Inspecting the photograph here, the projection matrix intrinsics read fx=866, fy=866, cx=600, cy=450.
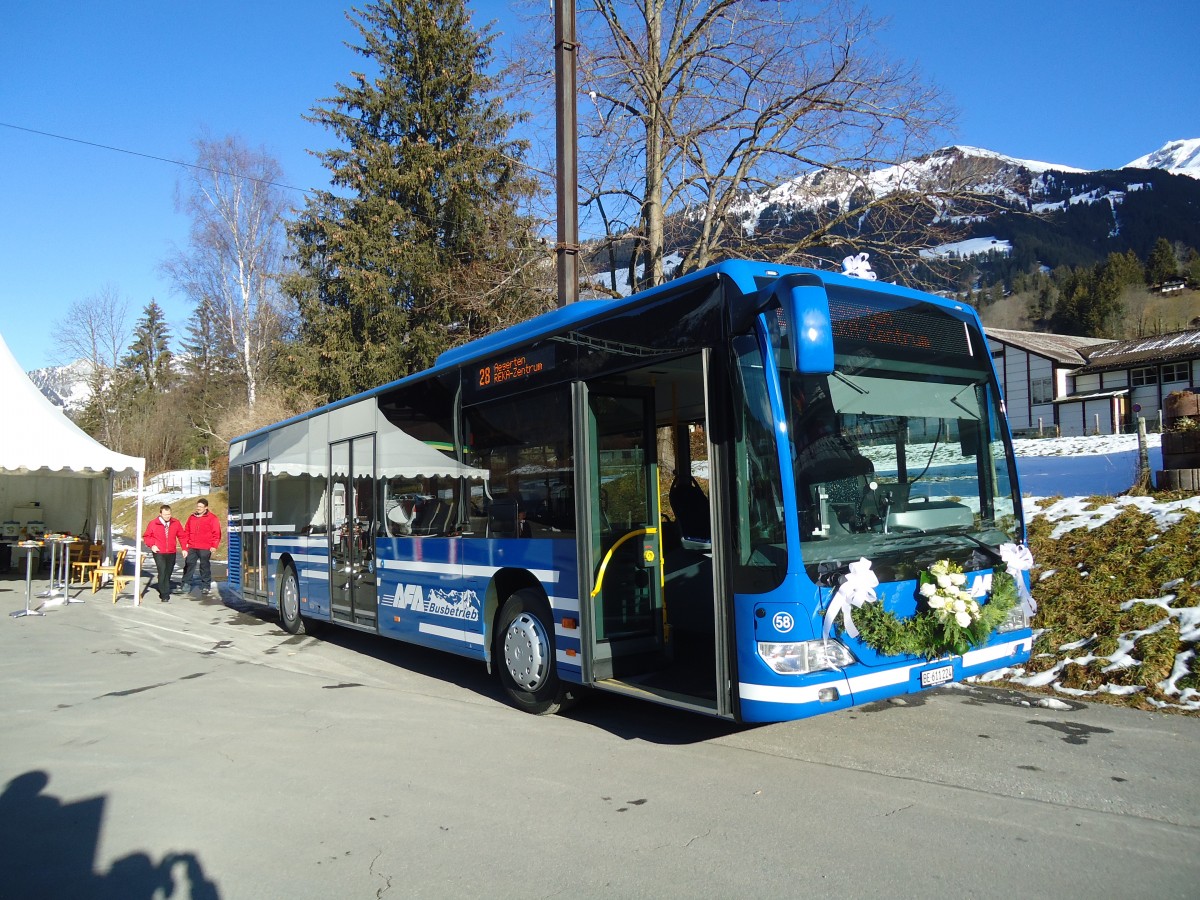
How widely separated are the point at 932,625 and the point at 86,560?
2098cm

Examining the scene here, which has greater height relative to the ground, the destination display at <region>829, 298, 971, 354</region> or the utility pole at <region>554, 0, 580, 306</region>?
the utility pole at <region>554, 0, 580, 306</region>

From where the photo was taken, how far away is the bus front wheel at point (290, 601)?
1191cm

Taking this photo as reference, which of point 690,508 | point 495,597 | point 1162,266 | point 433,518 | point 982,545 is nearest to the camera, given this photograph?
point 982,545

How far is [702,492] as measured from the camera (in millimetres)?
8039

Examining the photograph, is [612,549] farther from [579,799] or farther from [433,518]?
[433,518]

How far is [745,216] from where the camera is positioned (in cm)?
1656

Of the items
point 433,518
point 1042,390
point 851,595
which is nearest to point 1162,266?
point 1042,390

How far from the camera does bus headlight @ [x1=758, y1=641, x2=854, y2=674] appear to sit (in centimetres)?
483

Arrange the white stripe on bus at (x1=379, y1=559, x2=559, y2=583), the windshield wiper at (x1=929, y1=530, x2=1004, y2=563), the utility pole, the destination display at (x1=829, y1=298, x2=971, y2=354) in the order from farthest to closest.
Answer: the utility pole
the white stripe on bus at (x1=379, y1=559, x2=559, y2=583)
the windshield wiper at (x1=929, y1=530, x2=1004, y2=563)
the destination display at (x1=829, y1=298, x2=971, y2=354)

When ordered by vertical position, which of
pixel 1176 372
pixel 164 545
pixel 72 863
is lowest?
pixel 72 863

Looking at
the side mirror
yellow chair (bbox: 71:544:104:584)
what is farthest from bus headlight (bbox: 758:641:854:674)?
yellow chair (bbox: 71:544:104:584)

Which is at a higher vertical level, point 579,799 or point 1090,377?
point 1090,377

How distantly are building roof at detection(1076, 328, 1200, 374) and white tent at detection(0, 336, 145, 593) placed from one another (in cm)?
4789

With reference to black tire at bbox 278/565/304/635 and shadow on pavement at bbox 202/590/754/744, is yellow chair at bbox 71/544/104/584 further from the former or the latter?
black tire at bbox 278/565/304/635
